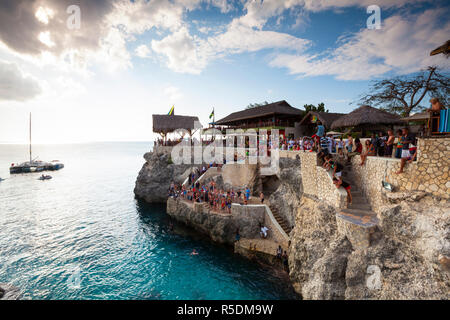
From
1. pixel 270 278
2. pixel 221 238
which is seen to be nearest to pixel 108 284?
pixel 221 238

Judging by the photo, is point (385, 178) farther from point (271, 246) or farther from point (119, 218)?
point (119, 218)

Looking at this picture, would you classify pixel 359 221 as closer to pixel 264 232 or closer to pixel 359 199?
pixel 359 199

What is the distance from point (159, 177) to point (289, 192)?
21.5m

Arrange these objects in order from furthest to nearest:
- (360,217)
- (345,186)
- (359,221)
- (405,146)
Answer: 1. (345,186)
2. (360,217)
3. (359,221)
4. (405,146)

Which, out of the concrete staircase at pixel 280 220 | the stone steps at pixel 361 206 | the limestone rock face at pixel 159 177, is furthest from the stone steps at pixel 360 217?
the limestone rock face at pixel 159 177

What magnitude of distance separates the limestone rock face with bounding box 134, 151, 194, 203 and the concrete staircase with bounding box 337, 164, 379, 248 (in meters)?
23.6

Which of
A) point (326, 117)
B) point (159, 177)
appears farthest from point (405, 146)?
point (159, 177)

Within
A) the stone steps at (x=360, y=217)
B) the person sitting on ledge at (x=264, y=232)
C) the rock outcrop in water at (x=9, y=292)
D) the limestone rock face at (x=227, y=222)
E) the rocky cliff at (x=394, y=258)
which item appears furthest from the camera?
the limestone rock face at (x=227, y=222)

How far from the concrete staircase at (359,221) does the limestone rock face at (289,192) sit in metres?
4.78

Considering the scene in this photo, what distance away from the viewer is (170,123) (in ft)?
106

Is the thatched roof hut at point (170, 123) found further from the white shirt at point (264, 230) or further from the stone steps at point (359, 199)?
the stone steps at point (359, 199)

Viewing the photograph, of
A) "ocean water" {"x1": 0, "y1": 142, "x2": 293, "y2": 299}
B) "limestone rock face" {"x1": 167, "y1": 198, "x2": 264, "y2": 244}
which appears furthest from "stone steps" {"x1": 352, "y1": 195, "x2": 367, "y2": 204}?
"limestone rock face" {"x1": 167, "y1": 198, "x2": 264, "y2": 244}

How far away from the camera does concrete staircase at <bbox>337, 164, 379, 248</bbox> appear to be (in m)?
7.91

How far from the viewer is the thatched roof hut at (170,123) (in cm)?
3181
